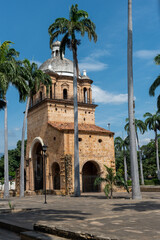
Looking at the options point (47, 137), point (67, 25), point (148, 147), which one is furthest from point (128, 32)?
Result: point (148, 147)

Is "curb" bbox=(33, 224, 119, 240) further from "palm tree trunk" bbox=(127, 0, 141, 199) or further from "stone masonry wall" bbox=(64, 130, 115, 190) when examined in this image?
"stone masonry wall" bbox=(64, 130, 115, 190)

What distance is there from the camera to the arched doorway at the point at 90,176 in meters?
31.7

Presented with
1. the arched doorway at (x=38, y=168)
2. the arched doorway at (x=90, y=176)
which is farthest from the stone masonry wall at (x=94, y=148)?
the arched doorway at (x=38, y=168)

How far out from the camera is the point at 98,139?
3159 centimetres

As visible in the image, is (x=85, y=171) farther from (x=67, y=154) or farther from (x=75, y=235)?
(x=75, y=235)

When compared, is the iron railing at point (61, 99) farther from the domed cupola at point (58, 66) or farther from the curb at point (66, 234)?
the curb at point (66, 234)

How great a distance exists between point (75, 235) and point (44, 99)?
29.0 metres

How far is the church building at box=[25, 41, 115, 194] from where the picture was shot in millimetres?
29547

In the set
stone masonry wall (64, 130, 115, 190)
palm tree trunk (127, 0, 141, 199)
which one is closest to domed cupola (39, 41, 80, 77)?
stone masonry wall (64, 130, 115, 190)

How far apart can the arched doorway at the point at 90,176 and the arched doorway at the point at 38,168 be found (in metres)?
6.68

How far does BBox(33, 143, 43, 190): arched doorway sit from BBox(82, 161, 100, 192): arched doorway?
21.9 ft

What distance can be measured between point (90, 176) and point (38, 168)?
8.76m

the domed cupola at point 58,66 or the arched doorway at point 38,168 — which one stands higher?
the domed cupola at point 58,66

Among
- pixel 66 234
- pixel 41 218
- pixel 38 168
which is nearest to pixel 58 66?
pixel 38 168
